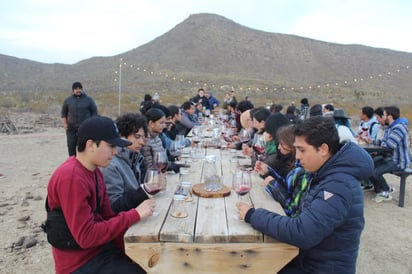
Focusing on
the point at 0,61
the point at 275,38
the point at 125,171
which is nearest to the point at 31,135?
the point at 125,171

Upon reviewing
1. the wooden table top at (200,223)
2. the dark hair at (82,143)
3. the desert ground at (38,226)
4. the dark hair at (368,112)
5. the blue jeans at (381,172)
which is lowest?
the desert ground at (38,226)

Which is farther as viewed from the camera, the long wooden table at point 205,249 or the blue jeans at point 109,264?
the blue jeans at point 109,264

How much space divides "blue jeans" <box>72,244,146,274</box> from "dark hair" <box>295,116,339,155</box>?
1.40 metres

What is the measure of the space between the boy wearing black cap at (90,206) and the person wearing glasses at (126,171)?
0.47ft

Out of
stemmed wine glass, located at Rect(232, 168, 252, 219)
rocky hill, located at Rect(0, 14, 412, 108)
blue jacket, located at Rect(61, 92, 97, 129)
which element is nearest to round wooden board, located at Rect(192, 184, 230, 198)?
stemmed wine glass, located at Rect(232, 168, 252, 219)

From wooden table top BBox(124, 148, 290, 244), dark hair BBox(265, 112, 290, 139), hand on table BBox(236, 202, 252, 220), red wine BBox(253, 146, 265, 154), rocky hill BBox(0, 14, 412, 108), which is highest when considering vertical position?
rocky hill BBox(0, 14, 412, 108)

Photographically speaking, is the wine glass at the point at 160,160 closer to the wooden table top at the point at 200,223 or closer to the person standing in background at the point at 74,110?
the wooden table top at the point at 200,223

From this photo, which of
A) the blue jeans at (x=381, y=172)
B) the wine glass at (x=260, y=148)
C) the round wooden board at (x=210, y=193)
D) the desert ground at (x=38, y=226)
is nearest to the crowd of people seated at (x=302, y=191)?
the round wooden board at (x=210, y=193)

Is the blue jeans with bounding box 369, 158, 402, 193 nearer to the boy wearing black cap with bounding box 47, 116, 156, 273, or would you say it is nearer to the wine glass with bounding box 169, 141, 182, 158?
the wine glass with bounding box 169, 141, 182, 158

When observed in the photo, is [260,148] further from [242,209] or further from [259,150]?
[242,209]

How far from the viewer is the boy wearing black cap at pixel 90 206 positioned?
1.93 metres

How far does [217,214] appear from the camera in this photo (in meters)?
2.21

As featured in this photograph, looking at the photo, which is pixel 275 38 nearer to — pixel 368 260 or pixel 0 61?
pixel 0 61

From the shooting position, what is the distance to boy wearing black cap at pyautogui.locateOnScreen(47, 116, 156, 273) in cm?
193
